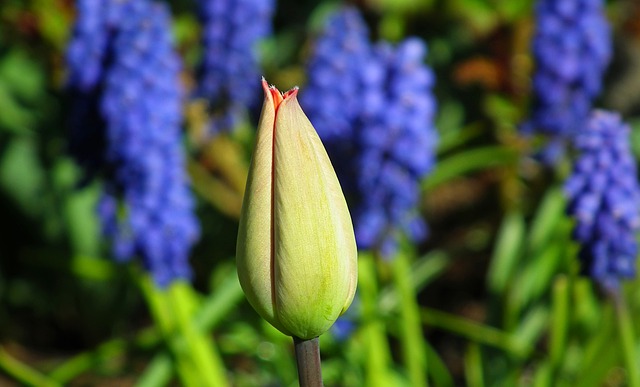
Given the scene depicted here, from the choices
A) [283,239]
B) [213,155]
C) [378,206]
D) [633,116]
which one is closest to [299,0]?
[213,155]

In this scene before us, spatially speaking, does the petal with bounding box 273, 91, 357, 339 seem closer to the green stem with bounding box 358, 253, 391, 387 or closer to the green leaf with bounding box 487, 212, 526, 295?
the green stem with bounding box 358, 253, 391, 387

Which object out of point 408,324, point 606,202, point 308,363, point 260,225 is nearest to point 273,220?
point 260,225

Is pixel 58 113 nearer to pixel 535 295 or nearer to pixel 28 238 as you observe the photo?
pixel 28 238

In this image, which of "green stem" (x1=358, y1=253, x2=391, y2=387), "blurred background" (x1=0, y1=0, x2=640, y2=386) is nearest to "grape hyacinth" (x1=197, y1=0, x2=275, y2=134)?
"blurred background" (x1=0, y1=0, x2=640, y2=386)

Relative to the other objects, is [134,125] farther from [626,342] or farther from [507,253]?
[507,253]

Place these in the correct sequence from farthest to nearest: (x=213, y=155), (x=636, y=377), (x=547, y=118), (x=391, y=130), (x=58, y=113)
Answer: (x=58, y=113) < (x=213, y=155) < (x=547, y=118) < (x=391, y=130) < (x=636, y=377)
